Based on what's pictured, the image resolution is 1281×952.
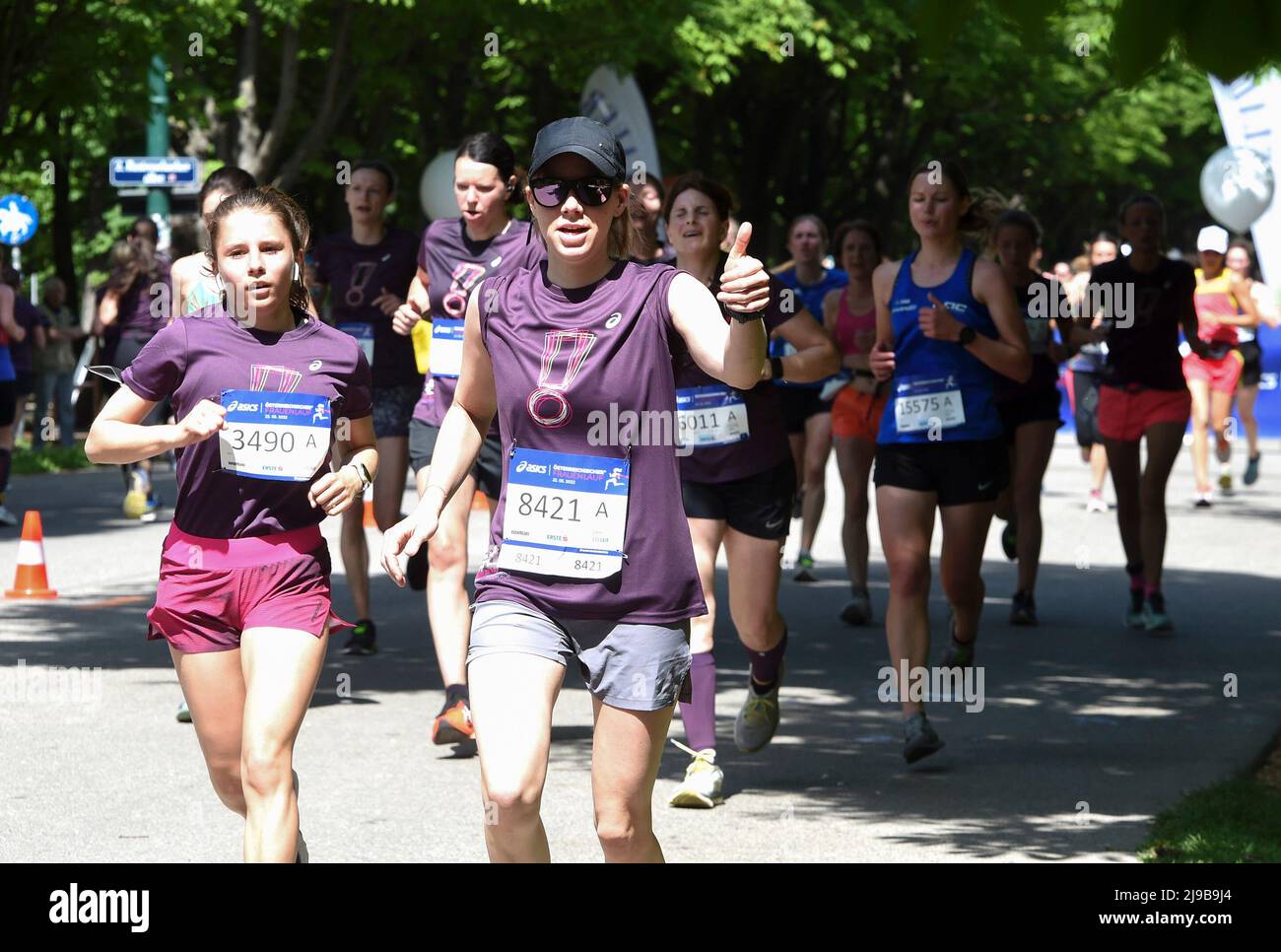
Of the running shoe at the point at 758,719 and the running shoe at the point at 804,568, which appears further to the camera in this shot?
the running shoe at the point at 804,568

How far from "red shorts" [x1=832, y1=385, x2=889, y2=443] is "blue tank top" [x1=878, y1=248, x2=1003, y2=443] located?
344 cm

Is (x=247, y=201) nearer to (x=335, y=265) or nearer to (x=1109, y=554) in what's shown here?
(x=335, y=265)

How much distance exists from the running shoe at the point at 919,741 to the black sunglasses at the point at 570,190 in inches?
130

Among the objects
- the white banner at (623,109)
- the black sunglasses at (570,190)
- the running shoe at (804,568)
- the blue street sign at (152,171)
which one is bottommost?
the running shoe at (804,568)

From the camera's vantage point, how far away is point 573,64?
86.9 ft

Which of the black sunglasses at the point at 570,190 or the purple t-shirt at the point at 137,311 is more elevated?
the black sunglasses at the point at 570,190

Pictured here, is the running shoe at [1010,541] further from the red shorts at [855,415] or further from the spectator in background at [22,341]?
the spectator in background at [22,341]

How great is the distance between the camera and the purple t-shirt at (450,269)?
8.24 metres

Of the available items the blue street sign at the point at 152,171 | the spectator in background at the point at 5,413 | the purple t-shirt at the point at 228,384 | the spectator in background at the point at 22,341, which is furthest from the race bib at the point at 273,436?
the blue street sign at the point at 152,171

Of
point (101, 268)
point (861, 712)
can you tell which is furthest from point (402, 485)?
point (101, 268)

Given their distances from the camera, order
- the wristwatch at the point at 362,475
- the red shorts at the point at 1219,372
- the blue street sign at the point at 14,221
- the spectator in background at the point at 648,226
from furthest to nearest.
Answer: the blue street sign at the point at 14,221 → the red shorts at the point at 1219,372 → the spectator in background at the point at 648,226 → the wristwatch at the point at 362,475

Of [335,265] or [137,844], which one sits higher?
[335,265]

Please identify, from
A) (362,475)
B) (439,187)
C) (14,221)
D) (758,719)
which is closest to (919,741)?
(758,719)
